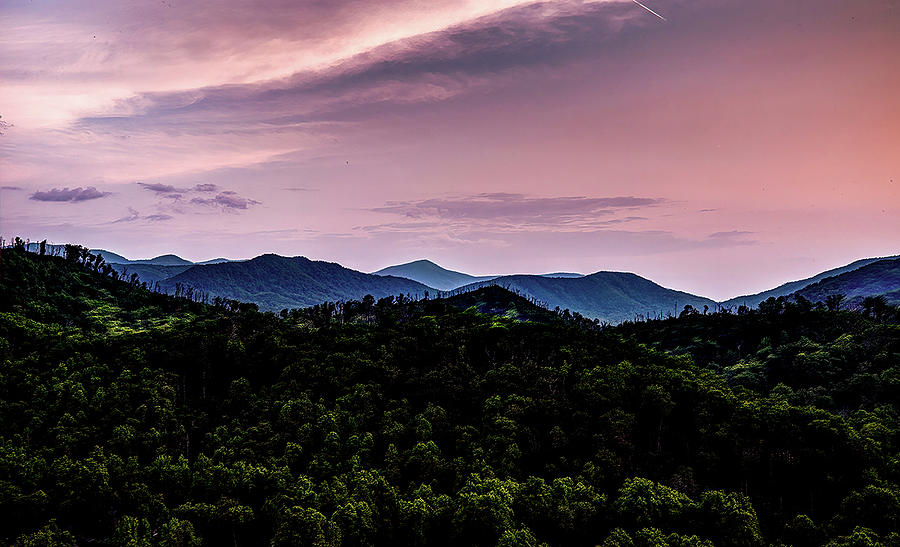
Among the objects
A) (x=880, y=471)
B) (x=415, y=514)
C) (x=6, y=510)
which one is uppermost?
(x=880, y=471)

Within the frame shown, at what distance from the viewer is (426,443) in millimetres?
62031

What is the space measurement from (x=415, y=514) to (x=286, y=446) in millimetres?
23016

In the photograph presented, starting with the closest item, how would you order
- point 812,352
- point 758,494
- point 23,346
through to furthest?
point 758,494, point 23,346, point 812,352

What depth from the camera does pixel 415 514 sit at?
48.0 metres

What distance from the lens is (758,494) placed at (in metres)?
55.0

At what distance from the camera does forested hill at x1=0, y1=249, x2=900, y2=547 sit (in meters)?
46.5

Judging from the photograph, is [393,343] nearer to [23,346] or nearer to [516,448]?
[516,448]

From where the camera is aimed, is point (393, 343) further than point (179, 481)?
Yes

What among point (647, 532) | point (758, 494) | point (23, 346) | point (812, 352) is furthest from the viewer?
point (812, 352)

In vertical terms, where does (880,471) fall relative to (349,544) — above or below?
above

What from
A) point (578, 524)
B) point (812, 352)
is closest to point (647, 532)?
point (578, 524)

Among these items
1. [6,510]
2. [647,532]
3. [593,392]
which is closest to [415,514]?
[647,532]

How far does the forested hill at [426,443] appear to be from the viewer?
46.5 m

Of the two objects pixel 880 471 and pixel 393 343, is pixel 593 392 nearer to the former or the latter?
pixel 880 471
